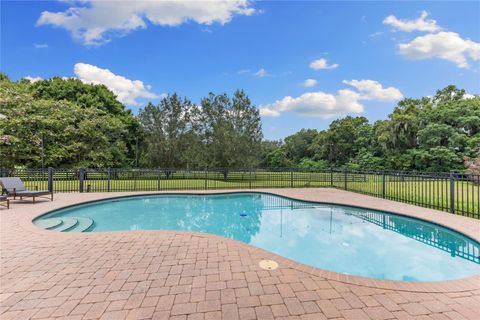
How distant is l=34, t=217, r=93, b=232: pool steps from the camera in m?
6.05

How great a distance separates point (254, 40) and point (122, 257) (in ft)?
43.9

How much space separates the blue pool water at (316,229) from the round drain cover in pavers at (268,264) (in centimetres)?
142

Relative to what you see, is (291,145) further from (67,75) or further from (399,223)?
(399,223)

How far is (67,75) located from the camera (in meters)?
25.9

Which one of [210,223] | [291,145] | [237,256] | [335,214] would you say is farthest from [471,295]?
[291,145]

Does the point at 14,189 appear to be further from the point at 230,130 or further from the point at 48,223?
the point at 230,130

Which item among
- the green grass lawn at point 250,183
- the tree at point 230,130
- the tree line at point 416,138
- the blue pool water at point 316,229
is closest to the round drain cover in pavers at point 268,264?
the blue pool water at point 316,229

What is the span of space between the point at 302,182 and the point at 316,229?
888 centimetres

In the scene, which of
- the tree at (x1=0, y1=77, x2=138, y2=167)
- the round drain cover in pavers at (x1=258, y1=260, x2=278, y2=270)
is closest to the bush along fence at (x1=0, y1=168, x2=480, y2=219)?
the tree at (x1=0, y1=77, x2=138, y2=167)

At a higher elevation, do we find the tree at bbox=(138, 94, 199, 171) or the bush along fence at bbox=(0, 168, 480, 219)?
the tree at bbox=(138, 94, 199, 171)

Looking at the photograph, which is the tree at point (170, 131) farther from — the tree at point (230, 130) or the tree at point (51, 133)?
the tree at point (51, 133)

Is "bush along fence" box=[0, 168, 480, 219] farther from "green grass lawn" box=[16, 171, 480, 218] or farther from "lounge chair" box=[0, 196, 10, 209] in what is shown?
"lounge chair" box=[0, 196, 10, 209]

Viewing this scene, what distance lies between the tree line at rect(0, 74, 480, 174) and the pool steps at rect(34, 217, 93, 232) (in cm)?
1108

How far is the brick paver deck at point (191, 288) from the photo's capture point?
2.46 m
